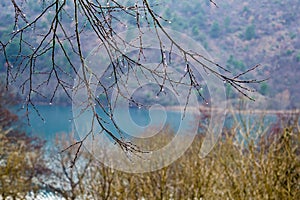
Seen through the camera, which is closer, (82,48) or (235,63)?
(82,48)

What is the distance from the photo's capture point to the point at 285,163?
4969mm

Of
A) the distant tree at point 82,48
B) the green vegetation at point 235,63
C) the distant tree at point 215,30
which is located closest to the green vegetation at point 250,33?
the distant tree at point 215,30

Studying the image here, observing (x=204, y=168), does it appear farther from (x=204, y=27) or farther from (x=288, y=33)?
(x=288, y=33)

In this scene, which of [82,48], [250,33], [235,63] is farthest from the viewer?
[250,33]

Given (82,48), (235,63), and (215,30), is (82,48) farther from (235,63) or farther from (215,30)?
(215,30)

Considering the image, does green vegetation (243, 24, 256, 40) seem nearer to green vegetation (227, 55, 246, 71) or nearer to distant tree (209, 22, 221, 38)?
distant tree (209, 22, 221, 38)

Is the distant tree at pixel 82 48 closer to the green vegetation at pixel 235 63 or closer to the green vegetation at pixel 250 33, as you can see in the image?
the green vegetation at pixel 235 63

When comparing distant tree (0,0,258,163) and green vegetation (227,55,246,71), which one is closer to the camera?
distant tree (0,0,258,163)

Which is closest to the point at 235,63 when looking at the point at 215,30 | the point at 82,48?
the point at 215,30

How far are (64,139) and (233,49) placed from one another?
1002cm

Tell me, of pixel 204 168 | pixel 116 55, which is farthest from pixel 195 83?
pixel 204 168

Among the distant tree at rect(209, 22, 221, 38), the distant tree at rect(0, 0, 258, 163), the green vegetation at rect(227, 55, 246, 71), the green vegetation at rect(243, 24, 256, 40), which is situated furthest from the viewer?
the distant tree at rect(209, 22, 221, 38)

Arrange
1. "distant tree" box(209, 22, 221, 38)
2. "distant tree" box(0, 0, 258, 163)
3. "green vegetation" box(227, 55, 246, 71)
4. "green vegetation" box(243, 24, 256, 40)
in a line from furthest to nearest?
"distant tree" box(209, 22, 221, 38), "green vegetation" box(243, 24, 256, 40), "green vegetation" box(227, 55, 246, 71), "distant tree" box(0, 0, 258, 163)

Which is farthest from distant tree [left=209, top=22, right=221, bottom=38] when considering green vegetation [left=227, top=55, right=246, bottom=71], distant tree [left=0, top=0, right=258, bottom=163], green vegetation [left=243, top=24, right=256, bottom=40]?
distant tree [left=0, top=0, right=258, bottom=163]
